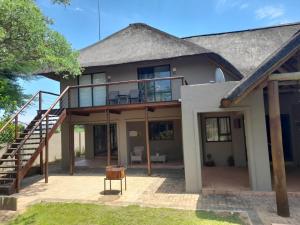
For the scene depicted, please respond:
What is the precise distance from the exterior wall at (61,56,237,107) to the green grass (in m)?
7.82

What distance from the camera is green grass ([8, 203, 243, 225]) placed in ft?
17.8

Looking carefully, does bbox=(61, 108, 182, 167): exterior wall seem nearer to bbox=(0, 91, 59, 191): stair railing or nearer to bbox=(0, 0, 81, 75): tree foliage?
bbox=(0, 91, 59, 191): stair railing

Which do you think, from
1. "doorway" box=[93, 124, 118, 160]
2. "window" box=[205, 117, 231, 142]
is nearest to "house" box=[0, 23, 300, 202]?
"window" box=[205, 117, 231, 142]

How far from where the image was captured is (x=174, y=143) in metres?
14.9

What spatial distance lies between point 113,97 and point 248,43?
339 inches

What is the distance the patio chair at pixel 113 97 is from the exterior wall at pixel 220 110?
5789 millimetres

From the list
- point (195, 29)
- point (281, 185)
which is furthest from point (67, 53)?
point (195, 29)

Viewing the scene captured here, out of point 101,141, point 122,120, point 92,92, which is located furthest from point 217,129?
point 101,141

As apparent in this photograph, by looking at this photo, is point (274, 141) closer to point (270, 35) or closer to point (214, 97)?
point (214, 97)

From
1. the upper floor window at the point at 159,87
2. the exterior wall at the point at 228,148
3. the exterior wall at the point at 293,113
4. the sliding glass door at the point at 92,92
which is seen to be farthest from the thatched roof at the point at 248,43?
the sliding glass door at the point at 92,92

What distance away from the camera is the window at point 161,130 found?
15000mm

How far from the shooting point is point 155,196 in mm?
7586

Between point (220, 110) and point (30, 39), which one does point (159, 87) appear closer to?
point (220, 110)

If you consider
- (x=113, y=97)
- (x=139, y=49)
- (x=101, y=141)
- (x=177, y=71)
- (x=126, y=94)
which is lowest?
(x=101, y=141)
